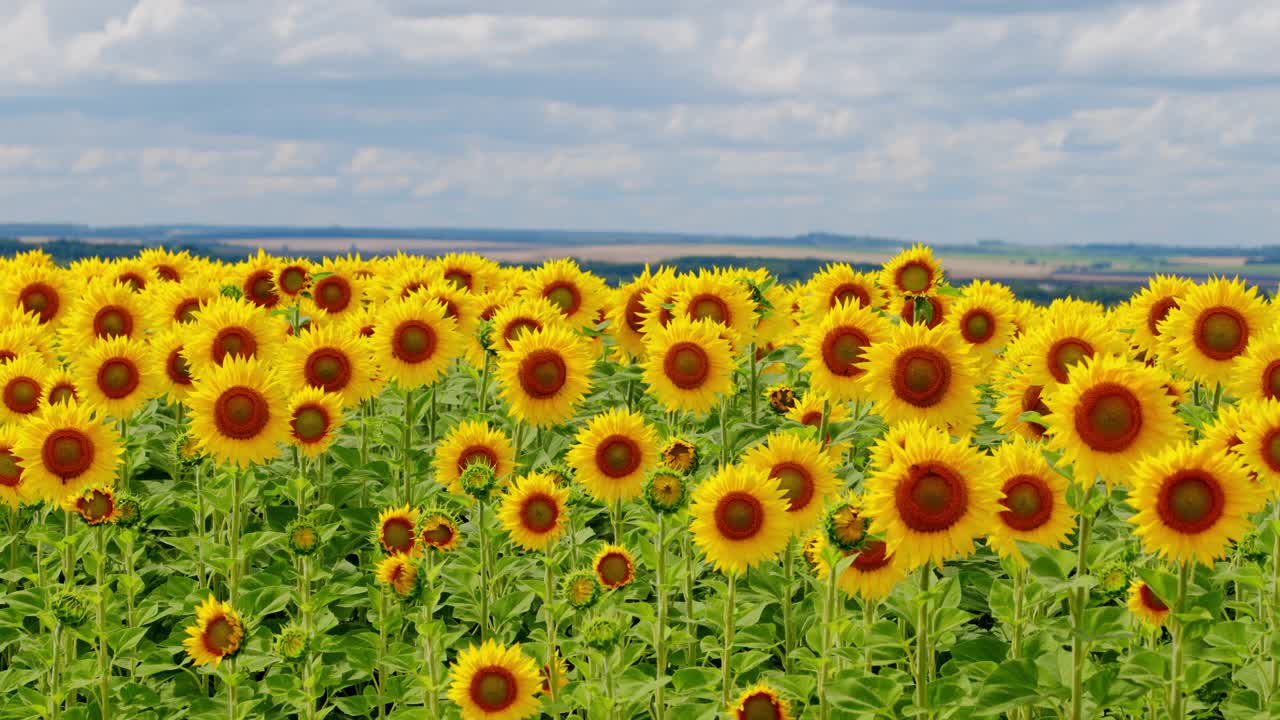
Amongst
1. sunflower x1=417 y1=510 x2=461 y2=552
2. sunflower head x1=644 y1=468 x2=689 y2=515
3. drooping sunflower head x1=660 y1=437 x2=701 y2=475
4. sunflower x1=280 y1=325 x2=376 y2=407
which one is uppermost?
sunflower x1=280 y1=325 x2=376 y2=407

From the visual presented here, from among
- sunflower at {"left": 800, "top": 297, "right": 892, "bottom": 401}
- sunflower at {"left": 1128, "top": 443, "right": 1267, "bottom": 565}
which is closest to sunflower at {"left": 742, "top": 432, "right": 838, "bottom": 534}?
sunflower at {"left": 800, "top": 297, "right": 892, "bottom": 401}

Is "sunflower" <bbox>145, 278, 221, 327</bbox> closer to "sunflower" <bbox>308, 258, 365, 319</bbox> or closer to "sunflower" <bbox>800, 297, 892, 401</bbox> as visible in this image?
"sunflower" <bbox>308, 258, 365, 319</bbox>

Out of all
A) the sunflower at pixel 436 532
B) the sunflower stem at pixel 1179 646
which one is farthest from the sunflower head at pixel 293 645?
the sunflower stem at pixel 1179 646

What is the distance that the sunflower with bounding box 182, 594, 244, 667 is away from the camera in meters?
7.02

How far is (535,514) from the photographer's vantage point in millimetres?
7723

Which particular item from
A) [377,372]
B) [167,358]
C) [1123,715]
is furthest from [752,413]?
[167,358]

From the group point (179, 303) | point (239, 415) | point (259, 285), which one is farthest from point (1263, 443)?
point (179, 303)

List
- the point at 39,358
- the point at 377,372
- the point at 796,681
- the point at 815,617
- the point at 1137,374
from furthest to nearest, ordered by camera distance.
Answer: the point at 39,358 < the point at 377,372 < the point at 815,617 < the point at 796,681 < the point at 1137,374

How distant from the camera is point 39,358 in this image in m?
11.5

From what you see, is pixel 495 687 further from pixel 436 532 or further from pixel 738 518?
pixel 738 518

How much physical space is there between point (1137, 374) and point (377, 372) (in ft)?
23.1

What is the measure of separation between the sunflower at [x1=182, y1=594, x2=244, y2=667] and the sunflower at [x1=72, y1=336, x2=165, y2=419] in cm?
423

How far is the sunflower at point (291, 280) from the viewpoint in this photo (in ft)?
44.2

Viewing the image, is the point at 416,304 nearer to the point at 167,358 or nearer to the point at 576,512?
the point at 167,358
